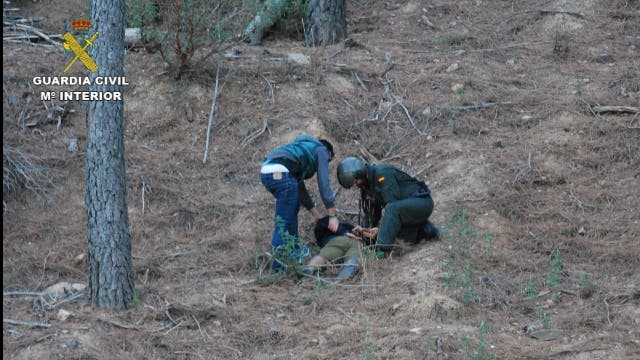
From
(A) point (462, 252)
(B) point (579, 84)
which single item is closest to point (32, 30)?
(A) point (462, 252)

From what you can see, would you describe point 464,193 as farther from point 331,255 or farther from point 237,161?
point 237,161

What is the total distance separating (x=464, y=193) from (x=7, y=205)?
15.8 ft

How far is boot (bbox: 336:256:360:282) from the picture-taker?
7940 mm

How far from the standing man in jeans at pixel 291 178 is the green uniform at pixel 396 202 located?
433mm

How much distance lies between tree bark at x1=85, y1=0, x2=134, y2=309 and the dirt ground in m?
0.30

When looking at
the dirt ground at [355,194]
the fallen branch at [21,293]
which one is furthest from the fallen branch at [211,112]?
the fallen branch at [21,293]

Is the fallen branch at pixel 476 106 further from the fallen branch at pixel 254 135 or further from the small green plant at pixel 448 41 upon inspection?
the fallen branch at pixel 254 135

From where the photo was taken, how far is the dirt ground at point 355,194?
6867mm

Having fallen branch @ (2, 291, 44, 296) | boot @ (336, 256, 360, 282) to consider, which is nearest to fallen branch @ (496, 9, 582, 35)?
boot @ (336, 256, 360, 282)

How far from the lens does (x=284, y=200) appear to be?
319 inches

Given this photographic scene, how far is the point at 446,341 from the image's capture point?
257 inches

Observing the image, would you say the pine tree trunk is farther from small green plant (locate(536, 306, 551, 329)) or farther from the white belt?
small green plant (locate(536, 306, 551, 329))

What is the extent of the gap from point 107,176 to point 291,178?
182 centimetres

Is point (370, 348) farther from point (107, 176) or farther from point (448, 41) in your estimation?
point (448, 41)
